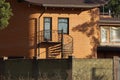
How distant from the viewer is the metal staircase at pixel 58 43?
4081 cm

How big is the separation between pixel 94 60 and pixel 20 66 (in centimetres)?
489

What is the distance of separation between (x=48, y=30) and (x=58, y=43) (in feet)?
4.98

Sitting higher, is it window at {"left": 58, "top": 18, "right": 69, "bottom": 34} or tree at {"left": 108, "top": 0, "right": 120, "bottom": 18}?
tree at {"left": 108, "top": 0, "right": 120, "bottom": 18}

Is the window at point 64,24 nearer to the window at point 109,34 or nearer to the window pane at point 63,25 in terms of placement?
the window pane at point 63,25

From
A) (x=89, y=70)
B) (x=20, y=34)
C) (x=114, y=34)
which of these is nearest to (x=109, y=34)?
Answer: (x=114, y=34)

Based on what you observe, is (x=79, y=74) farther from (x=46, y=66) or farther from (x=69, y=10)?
(x=69, y=10)

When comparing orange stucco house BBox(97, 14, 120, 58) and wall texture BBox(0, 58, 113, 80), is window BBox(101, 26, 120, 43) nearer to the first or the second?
orange stucco house BBox(97, 14, 120, 58)

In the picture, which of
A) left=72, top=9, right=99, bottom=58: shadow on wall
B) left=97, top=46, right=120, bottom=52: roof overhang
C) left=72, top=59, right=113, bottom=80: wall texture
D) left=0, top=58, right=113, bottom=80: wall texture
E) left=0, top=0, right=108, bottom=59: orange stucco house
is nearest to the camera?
left=0, top=58, right=113, bottom=80: wall texture

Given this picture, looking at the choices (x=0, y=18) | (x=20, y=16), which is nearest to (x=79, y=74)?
(x=0, y=18)

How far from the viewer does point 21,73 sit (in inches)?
1265

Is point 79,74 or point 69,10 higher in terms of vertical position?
point 69,10

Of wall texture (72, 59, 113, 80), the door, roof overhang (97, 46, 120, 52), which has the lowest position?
wall texture (72, 59, 113, 80)

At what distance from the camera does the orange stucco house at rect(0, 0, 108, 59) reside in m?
41.3

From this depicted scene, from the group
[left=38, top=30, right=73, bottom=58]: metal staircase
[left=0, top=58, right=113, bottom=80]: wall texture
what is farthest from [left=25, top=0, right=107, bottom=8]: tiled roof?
[left=0, top=58, right=113, bottom=80]: wall texture
